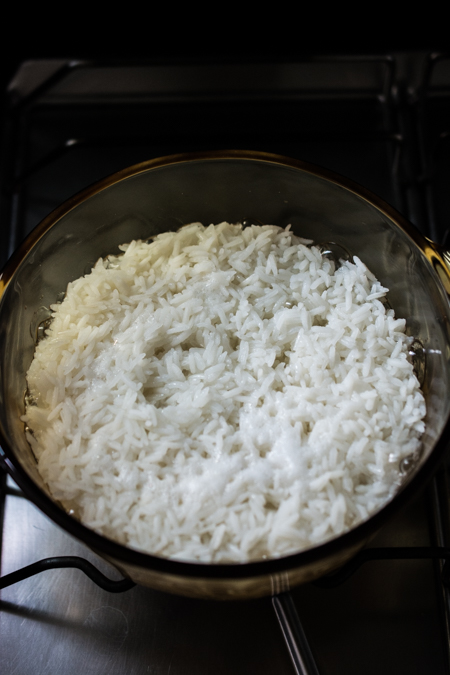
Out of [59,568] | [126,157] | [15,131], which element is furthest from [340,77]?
[59,568]

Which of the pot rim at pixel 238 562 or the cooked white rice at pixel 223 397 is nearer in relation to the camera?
the pot rim at pixel 238 562

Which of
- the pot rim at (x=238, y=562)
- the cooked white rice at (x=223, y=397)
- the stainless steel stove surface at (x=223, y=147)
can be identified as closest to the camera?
the pot rim at (x=238, y=562)

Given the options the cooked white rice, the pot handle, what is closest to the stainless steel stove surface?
the pot handle

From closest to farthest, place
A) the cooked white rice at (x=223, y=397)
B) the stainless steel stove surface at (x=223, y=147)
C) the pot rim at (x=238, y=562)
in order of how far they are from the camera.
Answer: the pot rim at (x=238, y=562), the cooked white rice at (x=223, y=397), the stainless steel stove surface at (x=223, y=147)

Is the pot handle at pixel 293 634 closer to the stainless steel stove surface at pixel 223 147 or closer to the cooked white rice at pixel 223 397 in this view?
the stainless steel stove surface at pixel 223 147

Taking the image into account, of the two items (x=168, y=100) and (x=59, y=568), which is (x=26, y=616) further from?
(x=168, y=100)

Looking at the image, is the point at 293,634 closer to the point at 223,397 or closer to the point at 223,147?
the point at 223,397

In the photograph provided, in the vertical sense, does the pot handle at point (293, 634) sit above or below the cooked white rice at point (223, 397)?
Result: below

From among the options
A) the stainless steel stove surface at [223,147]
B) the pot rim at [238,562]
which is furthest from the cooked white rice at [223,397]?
the stainless steel stove surface at [223,147]
